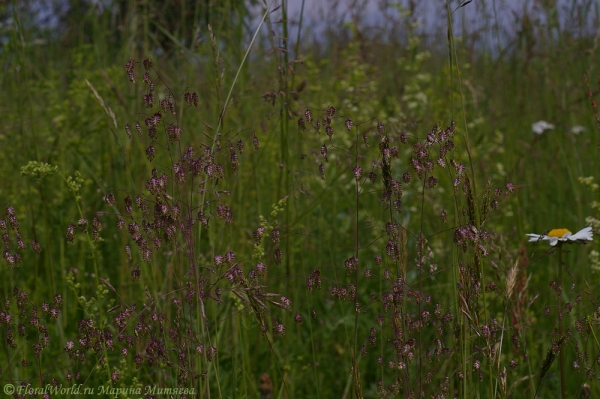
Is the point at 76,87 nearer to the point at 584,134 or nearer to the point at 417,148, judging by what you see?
the point at 417,148

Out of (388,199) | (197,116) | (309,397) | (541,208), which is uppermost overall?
(197,116)

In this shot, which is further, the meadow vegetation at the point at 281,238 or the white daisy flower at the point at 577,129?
the white daisy flower at the point at 577,129

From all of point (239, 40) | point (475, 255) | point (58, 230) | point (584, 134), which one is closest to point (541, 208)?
point (584, 134)

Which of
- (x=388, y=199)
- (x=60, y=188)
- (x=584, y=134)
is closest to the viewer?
(x=388, y=199)

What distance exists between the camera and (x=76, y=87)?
3246mm

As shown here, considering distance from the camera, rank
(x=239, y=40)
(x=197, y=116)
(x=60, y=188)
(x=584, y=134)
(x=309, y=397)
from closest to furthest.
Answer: (x=309, y=397)
(x=239, y=40)
(x=60, y=188)
(x=197, y=116)
(x=584, y=134)

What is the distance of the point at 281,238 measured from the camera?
1.94 metres

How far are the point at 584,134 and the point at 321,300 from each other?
229 cm

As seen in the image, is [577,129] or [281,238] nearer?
[281,238]

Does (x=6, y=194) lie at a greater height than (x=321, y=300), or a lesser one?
greater

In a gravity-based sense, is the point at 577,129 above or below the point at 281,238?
above

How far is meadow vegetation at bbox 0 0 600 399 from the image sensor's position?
129 centimetres

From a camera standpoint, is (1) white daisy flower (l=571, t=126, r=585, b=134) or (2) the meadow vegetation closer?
(2) the meadow vegetation

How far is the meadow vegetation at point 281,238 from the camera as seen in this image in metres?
1.29
